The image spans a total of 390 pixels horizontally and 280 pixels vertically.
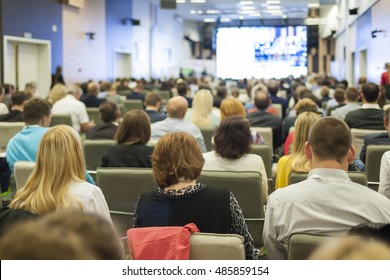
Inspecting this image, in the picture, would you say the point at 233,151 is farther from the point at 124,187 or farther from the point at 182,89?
the point at 182,89

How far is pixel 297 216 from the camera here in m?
2.78

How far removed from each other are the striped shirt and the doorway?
446 inches

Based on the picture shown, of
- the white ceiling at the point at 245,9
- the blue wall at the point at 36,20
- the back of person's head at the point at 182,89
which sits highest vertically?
the white ceiling at the point at 245,9

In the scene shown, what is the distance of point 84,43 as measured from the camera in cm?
1800

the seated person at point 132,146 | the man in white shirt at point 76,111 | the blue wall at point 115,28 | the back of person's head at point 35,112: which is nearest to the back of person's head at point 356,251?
the seated person at point 132,146

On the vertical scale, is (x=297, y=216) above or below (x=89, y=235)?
below

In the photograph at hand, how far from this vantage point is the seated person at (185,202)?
2838 mm

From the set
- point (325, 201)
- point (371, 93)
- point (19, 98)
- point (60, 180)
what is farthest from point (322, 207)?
point (19, 98)

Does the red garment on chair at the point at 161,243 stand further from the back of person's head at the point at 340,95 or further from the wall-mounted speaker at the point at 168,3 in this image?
the wall-mounted speaker at the point at 168,3

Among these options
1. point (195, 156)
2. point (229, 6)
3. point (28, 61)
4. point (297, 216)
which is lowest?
point (297, 216)

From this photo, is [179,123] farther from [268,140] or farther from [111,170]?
[111,170]

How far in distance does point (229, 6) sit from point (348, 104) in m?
17.7

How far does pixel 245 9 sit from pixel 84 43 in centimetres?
1031

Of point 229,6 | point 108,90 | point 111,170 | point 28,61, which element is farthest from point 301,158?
point 229,6
